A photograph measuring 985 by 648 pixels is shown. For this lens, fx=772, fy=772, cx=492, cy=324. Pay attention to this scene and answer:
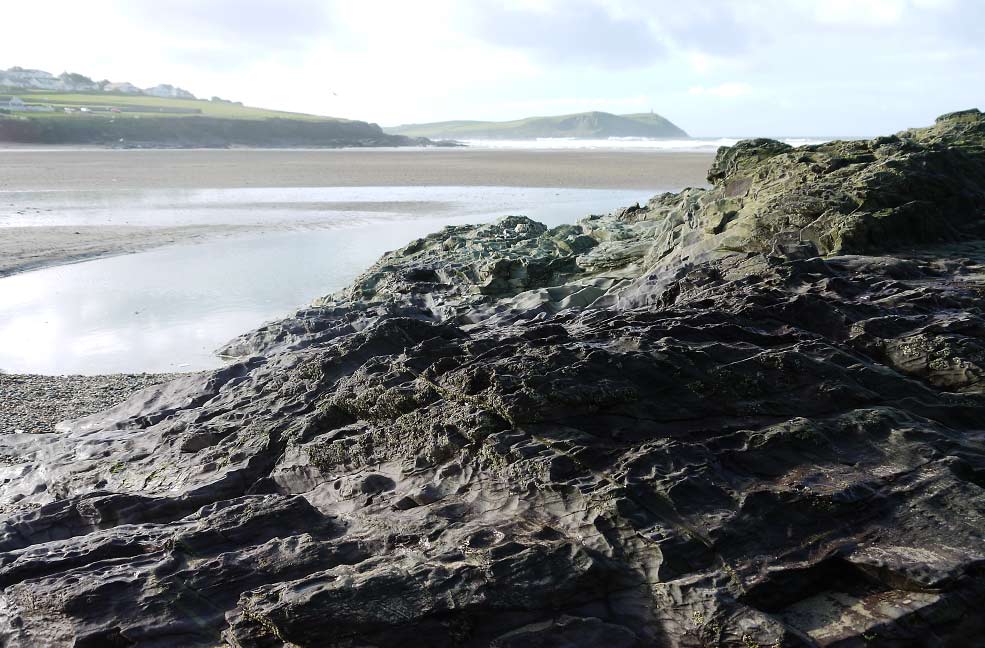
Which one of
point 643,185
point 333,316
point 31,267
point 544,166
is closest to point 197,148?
point 544,166

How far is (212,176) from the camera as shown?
3744 centimetres

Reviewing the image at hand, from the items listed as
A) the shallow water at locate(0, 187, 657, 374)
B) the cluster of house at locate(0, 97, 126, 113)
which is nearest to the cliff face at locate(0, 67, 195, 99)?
the cluster of house at locate(0, 97, 126, 113)

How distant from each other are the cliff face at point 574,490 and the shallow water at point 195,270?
4052mm

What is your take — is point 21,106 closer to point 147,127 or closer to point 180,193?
point 147,127

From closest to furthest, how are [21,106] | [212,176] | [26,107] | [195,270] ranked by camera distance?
[195,270] → [212,176] → [21,106] → [26,107]

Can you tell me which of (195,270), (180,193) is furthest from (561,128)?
(195,270)

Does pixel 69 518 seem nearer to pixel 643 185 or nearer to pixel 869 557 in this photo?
pixel 869 557

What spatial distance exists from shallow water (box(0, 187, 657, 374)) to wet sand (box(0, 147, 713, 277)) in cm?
117

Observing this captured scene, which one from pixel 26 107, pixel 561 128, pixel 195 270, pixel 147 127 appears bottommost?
pixel 195 270

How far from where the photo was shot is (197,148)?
212 feet

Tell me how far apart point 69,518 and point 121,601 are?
1.48 meters

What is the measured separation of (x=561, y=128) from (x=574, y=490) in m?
155

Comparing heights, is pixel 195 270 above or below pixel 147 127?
below

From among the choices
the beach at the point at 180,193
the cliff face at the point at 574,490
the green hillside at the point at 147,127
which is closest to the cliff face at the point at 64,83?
the green hillside at the point at 147,127
